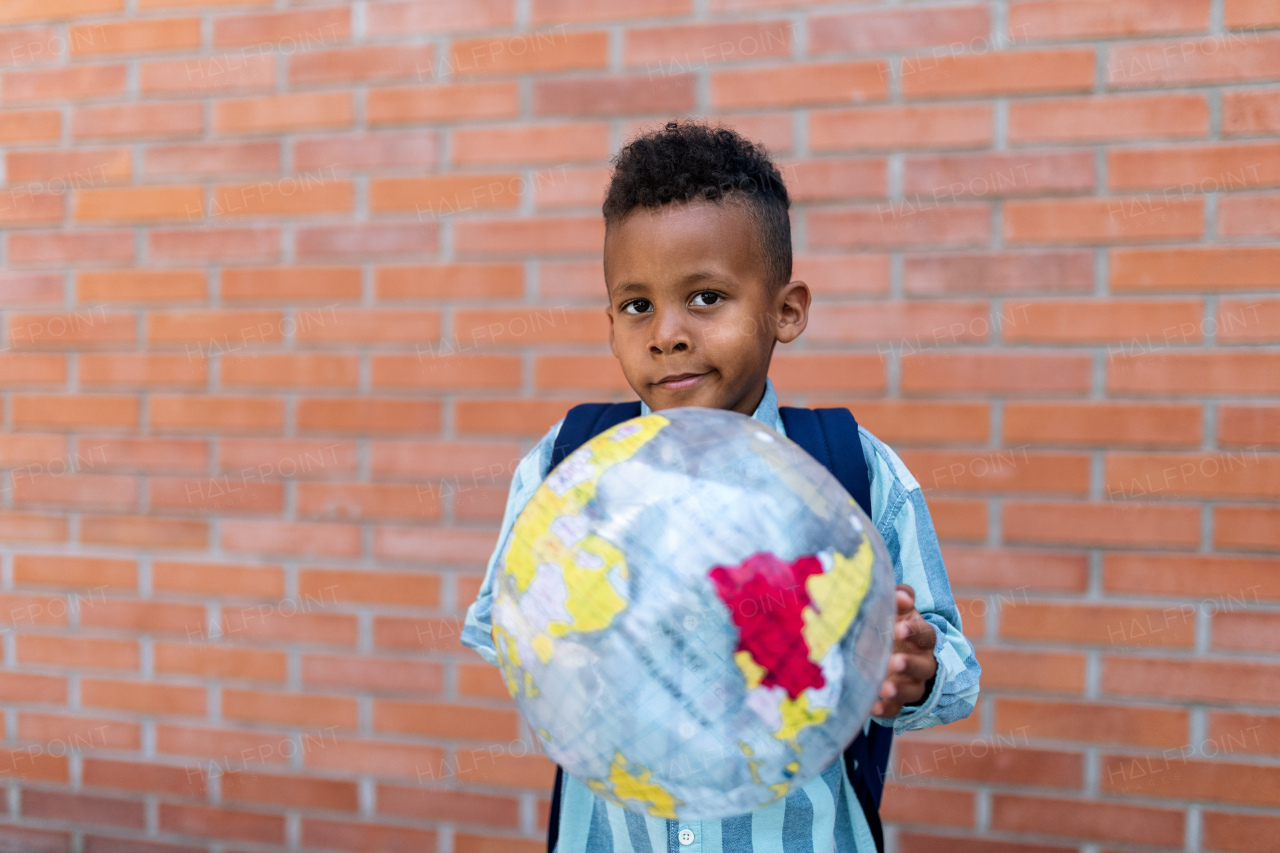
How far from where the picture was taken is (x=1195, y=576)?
162 cm

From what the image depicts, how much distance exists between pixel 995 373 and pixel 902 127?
0.54m

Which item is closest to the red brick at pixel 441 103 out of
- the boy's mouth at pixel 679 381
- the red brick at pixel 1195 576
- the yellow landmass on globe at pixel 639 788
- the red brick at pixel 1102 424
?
the boy's mouth at pixel 679 381

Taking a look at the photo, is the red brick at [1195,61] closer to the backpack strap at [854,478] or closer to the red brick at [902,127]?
the red brick at [902,127]

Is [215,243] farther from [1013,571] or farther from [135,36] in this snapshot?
[1013,571]

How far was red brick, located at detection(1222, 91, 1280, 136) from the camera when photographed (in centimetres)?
157

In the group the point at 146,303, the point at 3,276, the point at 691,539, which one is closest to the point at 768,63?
the point at 691,539

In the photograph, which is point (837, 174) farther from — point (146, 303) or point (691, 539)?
point (146, 303)

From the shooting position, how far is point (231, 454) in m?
2.01

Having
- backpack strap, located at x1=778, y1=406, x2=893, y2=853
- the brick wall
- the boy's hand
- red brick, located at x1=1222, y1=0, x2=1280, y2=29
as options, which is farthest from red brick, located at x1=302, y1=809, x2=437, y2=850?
red brick, located at x1=1222, y1=0, x2=1280, y2=29

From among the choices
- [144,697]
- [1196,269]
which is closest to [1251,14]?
[1196,269]

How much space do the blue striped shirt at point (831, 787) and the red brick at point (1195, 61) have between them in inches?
38.9

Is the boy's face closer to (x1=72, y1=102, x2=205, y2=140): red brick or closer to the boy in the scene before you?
the boy

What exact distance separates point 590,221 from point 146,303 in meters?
1.14

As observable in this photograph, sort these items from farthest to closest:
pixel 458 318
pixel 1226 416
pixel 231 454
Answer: pixel 231 454, pixel 458 318, pixel 1226 416
